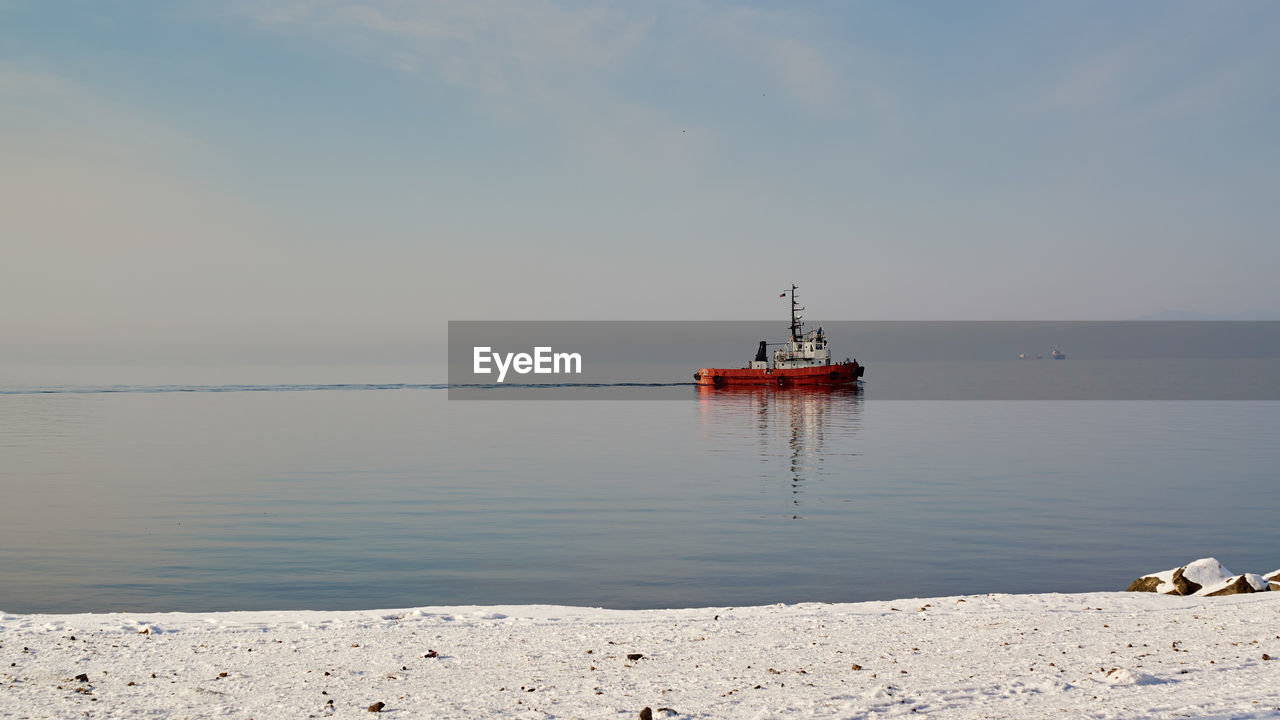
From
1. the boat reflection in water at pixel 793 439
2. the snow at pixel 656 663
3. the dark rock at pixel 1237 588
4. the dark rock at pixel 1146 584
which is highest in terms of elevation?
the snow at pixel 656 663

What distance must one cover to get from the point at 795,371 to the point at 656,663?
123809 mm

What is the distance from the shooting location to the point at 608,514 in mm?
25734

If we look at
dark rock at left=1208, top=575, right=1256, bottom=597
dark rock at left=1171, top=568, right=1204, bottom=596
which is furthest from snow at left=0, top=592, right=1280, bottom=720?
dark rock at left=1171, top=568, right=1204, bottom=596

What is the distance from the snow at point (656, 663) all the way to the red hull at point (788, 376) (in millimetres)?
119579

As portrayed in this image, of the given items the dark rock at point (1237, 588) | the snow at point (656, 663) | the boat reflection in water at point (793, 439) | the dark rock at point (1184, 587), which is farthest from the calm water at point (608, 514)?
the snow at point (656, 663)

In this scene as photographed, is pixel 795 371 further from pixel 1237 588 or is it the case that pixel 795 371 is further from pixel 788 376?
pixel 1237 588

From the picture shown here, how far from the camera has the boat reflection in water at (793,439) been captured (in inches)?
1288

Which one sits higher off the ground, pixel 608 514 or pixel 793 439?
pixel 608 514

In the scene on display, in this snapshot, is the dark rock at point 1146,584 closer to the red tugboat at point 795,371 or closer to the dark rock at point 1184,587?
the dark rock at point 1184,587

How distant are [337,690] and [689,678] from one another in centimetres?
333

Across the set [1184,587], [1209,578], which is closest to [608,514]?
[1184,587]

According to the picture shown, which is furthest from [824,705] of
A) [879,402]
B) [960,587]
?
[879,402]

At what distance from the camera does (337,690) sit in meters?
8.30

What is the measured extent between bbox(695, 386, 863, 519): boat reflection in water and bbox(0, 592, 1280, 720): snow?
1408 cm
